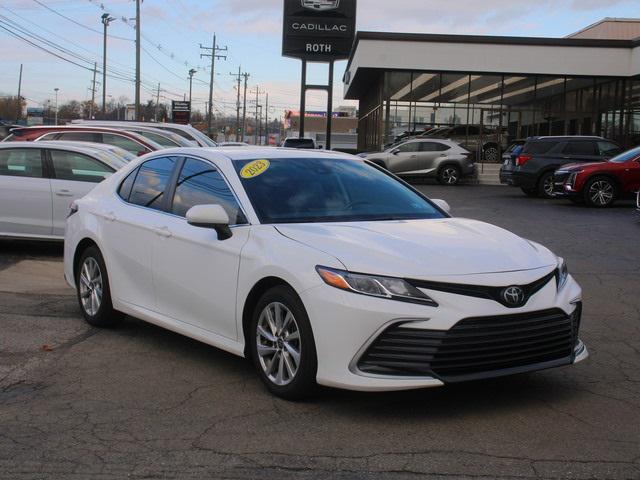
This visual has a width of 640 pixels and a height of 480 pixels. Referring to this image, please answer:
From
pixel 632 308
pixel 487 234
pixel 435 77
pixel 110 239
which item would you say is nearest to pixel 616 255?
pixel 632 308

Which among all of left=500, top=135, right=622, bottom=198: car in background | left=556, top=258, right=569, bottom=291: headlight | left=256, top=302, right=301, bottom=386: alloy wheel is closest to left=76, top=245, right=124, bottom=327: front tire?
left=256, top=302, right=301, bottom=386: alloy wheel

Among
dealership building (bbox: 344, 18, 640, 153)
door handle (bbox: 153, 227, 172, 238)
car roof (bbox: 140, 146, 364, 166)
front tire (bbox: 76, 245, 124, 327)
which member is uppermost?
dealership building (bbox: 344, 18, 640, 153)

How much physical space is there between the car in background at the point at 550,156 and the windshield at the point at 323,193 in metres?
15.9

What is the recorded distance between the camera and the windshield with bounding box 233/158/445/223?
522 cm

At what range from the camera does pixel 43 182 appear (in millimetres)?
10477

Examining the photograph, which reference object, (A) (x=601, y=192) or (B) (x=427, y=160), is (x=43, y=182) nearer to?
(A) (x=601, y=192)

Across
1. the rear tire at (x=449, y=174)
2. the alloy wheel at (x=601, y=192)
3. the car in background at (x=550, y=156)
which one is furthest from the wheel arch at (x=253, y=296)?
the rear tire at (x=449, y=174)

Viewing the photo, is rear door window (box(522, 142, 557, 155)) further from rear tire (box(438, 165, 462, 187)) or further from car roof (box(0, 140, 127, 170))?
car roof (box(0, 140, 127, 170))

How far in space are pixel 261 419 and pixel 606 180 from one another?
51.6 feet

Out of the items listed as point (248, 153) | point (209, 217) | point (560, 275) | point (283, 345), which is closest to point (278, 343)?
point (283, 345)

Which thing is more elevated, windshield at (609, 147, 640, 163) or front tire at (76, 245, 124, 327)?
windshield at (609, 147, 640, 163)

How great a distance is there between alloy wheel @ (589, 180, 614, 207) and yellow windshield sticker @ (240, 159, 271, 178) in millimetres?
14417

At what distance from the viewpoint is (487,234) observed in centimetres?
505

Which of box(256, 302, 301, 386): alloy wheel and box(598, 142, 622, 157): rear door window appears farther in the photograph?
box(598, 142, 622, 157): rear door window
